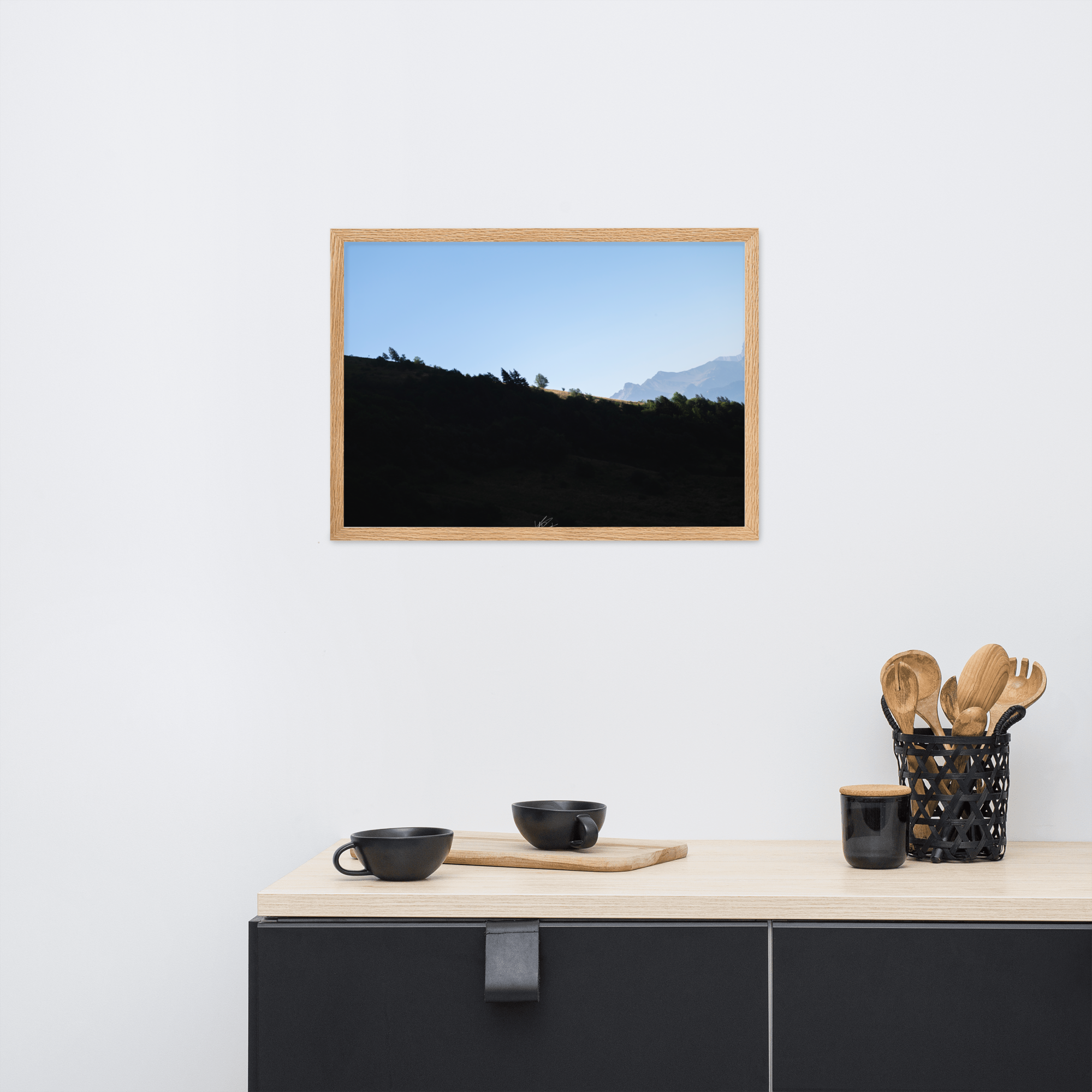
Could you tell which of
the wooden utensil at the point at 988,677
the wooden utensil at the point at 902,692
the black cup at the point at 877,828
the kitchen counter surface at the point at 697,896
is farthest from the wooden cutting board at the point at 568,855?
the wooden utensil at the point at 988,677

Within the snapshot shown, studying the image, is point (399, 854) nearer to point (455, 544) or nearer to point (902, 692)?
point (455, 544)

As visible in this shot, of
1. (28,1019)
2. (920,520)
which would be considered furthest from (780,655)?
(28,1019)

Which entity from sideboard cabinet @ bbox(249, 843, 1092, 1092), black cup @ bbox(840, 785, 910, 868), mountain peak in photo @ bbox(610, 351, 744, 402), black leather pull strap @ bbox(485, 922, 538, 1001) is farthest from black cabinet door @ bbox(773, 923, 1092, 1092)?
mountain peak in photo @ bbox(610, 351, 744, 402)

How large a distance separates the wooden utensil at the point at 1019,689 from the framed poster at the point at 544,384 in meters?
0.43

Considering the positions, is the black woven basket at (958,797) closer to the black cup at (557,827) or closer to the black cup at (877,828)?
the black cup at (877,828)

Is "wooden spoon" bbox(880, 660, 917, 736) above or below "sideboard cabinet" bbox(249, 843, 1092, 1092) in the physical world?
above

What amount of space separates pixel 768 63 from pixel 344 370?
84 cm

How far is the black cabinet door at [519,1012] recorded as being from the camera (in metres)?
1.11

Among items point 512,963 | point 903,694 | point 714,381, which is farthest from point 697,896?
point 714,381

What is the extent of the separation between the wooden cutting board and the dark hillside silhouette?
0.49 meters

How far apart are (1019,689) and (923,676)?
0.16 metres

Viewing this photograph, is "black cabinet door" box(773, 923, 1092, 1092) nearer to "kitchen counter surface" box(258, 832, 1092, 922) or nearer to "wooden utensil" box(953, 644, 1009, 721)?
"kitchen counter surface" box(258, 832, 1092, 922)

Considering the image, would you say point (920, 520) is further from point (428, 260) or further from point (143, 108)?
point (143, 108)

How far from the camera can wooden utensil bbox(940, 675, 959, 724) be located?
4.58 feet
